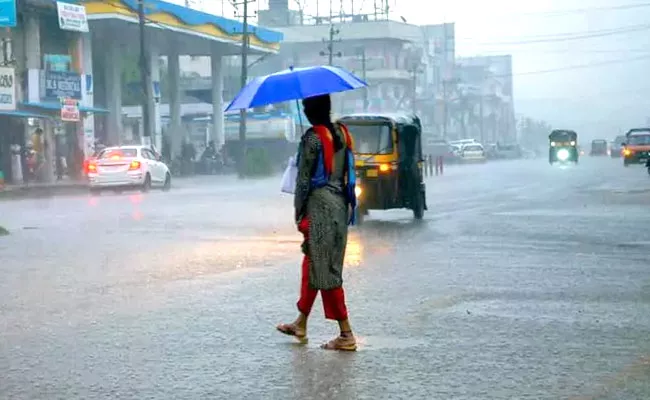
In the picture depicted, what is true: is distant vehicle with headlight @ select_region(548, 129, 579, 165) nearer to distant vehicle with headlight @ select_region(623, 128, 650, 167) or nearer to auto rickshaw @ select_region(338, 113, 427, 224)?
distant vehicle with headlight @ select_region(623, 128, 650, 167)

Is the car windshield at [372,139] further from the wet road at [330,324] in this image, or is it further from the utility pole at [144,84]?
the utility pole at [144,84]

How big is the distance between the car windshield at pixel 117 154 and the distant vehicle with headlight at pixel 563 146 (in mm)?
43745

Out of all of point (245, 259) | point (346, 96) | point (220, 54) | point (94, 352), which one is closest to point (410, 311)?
point (94, 352)

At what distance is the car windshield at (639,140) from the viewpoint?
62.0m

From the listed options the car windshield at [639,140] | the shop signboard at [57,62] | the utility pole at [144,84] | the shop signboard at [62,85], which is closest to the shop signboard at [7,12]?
the shop signboard at [62,85]

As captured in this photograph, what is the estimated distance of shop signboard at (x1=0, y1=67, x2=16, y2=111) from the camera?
43.1 meters

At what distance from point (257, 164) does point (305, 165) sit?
51403 mm

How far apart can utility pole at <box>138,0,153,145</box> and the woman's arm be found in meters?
42.9

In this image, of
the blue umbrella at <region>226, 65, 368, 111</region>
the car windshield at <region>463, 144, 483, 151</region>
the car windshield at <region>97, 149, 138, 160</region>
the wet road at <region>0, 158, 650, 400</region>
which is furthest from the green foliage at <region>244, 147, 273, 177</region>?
the blue umbrella at <region>226, 65, 368, 111</region>

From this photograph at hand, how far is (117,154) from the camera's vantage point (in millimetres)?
36094

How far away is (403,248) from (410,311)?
19.8 feet

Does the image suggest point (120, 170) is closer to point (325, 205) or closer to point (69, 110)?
point (69, 110)

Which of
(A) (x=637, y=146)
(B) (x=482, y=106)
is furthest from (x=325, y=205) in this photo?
(B) (x=482, y=106)

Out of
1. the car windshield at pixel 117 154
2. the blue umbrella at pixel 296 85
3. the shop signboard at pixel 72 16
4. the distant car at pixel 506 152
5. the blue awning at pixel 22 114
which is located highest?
the shop signboard at pixel 72 16
